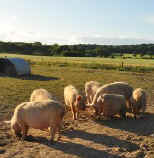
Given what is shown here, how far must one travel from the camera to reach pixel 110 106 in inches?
414

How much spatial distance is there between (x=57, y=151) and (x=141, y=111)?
18.8 feet

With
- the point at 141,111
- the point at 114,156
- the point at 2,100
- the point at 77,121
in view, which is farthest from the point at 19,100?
the point at 114,156

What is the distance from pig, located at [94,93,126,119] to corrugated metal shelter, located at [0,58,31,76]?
47.8ft

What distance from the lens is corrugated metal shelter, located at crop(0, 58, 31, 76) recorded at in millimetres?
24064

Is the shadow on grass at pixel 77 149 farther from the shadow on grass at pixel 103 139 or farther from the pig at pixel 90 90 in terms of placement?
the pig at pixel 90 90

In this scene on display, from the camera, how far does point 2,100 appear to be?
12672 mm

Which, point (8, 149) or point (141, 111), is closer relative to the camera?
point (8, 149)

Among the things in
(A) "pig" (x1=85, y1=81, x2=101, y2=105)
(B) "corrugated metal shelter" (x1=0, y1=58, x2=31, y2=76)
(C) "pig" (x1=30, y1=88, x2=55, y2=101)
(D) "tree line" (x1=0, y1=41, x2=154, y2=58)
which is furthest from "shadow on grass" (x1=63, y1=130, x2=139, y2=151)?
(D) "tree line" (x1=0, y1=41, x2=154, y2=58)

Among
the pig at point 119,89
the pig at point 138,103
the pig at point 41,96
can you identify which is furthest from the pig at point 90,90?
the pig at point 41,96

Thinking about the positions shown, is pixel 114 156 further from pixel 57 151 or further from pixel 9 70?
pixel 9 70

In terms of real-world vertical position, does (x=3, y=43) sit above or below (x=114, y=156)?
above

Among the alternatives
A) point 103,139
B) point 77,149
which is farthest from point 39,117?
point 103,139

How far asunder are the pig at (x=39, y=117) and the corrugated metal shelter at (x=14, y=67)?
16.3 metres

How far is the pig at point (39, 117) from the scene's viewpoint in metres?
7.89
